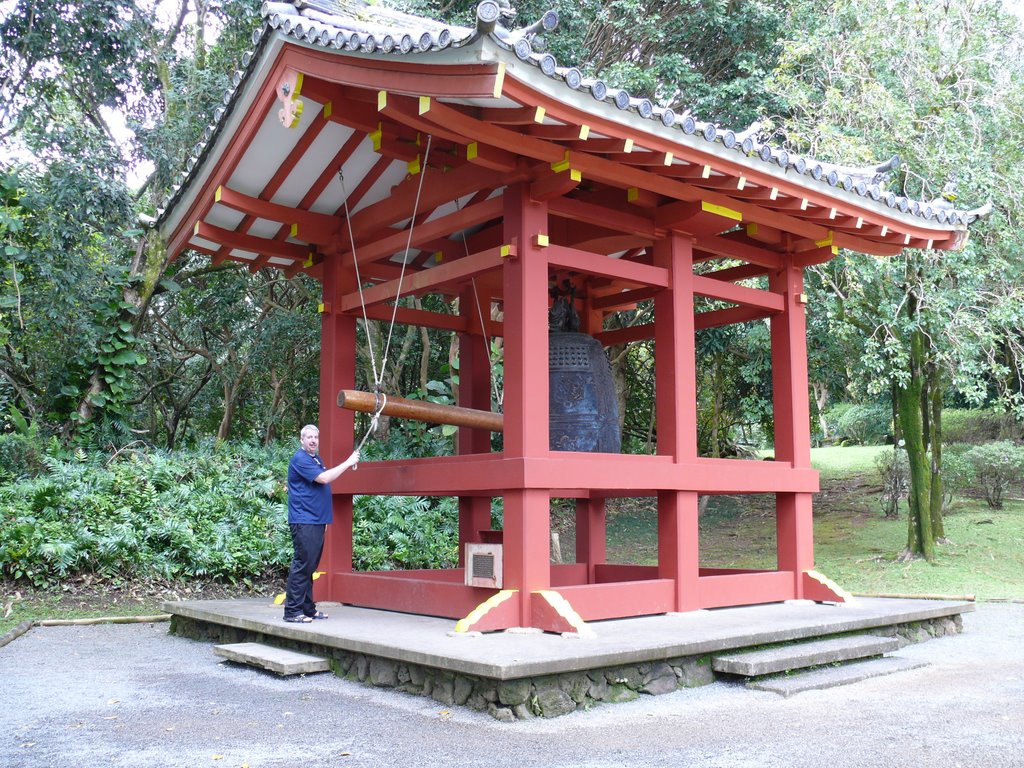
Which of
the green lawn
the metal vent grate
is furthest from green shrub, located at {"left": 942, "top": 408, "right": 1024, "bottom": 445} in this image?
the metal vent grate

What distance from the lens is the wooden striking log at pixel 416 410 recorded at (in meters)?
5.62

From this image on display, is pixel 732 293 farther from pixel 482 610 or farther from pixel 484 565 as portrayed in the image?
pixel 482 610

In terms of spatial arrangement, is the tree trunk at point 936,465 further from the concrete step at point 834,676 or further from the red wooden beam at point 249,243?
the red wooden beam at point 249,243

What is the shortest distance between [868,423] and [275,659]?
19.8 meters

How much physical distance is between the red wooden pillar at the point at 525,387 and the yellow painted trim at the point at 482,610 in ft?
0.32

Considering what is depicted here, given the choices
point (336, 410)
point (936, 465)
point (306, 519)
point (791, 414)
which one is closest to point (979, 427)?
point (936, 465)

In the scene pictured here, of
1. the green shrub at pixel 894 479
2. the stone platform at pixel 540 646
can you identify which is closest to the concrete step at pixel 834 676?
the stone platform at pixel 540 646

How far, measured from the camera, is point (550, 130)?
5.01 m

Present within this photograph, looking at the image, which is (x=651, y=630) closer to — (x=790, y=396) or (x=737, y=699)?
(x=737, y=699)

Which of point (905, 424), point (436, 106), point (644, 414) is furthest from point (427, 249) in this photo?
point (644, 414)

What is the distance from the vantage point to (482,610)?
5043 mm

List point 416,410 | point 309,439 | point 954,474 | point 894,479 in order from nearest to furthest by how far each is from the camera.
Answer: point 416,410 < point 309,439 < point 954,474 < point 894,479

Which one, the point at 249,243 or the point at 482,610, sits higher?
the point at 249,243

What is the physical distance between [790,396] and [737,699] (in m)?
3.07
